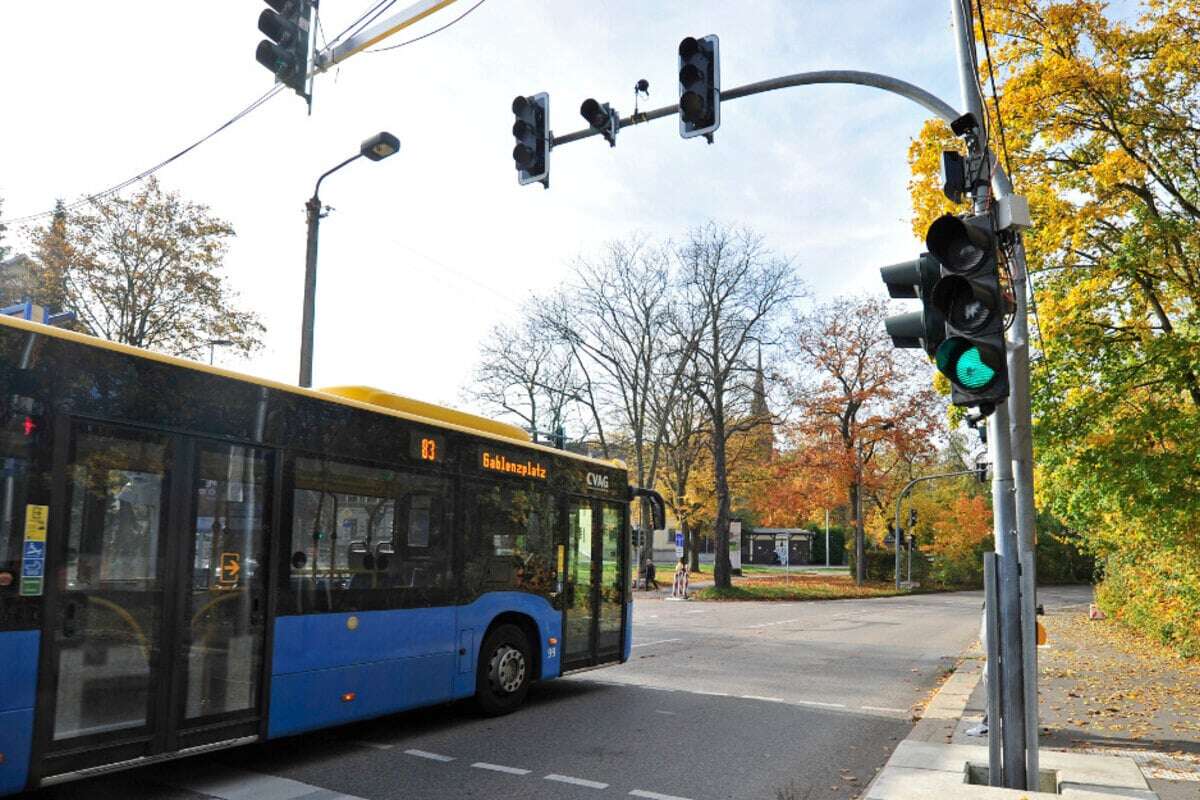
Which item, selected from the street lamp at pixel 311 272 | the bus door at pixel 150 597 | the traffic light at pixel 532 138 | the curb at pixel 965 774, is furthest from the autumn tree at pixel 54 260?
the curb at pixel 965 774

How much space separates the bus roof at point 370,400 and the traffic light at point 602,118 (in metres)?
3.11

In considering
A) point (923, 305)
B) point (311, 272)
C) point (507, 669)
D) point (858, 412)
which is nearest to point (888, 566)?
point (858, 412)

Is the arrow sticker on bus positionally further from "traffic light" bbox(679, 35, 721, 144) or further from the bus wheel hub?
"traffic light" bbox(679, 35, 721, 144)

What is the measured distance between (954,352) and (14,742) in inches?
234

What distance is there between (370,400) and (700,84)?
4.07m

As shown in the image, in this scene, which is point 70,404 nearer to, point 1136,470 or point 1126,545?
point 1136,470

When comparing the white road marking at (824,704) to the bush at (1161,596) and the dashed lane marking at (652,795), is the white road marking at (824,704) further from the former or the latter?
the bush at (1161,596)

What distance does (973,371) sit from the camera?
18.2 feet

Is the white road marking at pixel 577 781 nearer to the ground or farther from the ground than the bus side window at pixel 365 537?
nearer to the ground

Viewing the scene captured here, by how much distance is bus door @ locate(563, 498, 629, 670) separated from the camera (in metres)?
10.4

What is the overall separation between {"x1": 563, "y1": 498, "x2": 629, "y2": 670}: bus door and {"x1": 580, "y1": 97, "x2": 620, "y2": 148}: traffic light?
13.5 feet

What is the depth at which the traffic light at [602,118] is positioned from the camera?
860 centimetres

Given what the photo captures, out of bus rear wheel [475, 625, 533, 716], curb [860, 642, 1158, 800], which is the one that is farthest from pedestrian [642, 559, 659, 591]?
curb [860, 642, 1158, 800]

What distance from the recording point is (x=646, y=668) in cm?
1338
